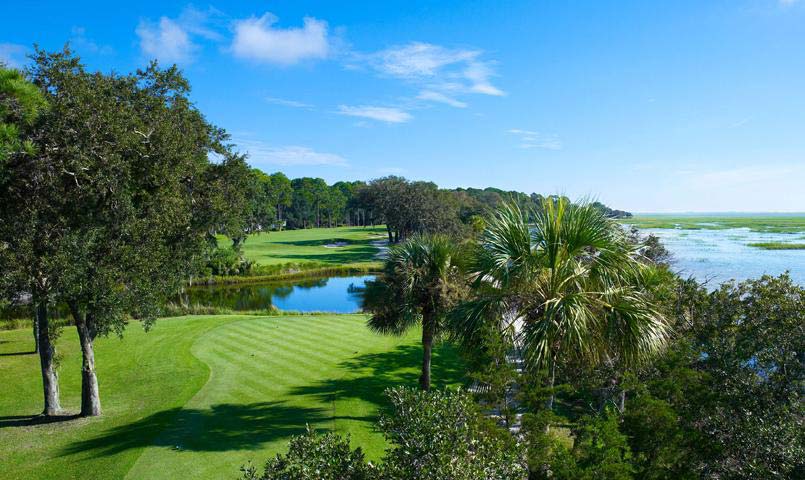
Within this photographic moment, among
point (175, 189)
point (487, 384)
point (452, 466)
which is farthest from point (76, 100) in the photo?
point (452, 466)

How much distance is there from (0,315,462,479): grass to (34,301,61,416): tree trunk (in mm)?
632

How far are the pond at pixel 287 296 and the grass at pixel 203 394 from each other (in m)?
14.2

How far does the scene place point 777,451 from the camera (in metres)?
6.88

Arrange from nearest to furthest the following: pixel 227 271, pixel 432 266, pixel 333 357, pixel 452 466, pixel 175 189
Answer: pixel 452 466 < pixel 432 266 < pixel 175 189 < pixel 333 357 < pixel 227 271

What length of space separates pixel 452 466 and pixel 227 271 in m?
51.3

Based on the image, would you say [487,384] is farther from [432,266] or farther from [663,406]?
[432,266]

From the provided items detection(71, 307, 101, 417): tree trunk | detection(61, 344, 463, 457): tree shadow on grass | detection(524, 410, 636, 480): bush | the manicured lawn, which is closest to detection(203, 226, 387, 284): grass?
the manicured lawn

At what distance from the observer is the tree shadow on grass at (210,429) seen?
1241 centimetres

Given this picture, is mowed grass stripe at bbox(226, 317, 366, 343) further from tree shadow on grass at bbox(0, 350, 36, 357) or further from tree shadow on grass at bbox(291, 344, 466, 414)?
tree shadow on grass at bbox(0, 350, 36, 357)

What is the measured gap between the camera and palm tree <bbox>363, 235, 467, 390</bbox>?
536 inches

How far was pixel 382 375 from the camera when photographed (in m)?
17.8

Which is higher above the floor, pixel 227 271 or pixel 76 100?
pixel 76 100

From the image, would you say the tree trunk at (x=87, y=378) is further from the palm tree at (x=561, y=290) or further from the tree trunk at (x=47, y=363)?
the palm tree at (x=561, y=290)

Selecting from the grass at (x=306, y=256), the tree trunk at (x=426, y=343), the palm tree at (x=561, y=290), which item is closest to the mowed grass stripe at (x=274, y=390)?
the tree trunk at (x=426, y=343)
